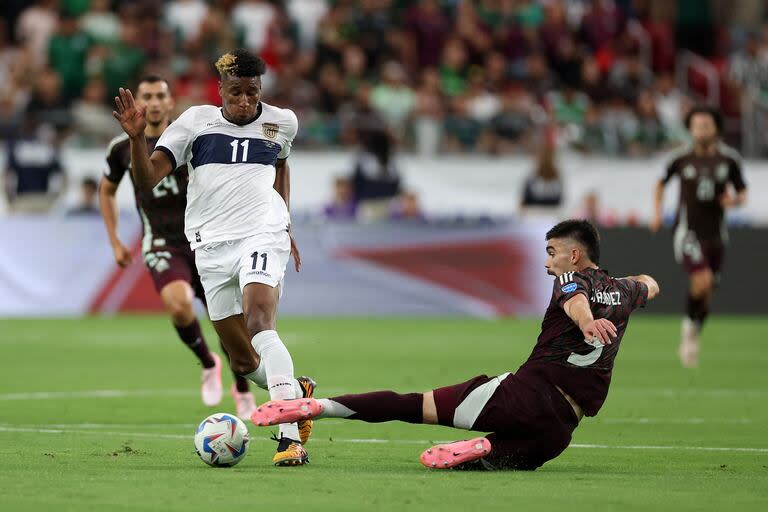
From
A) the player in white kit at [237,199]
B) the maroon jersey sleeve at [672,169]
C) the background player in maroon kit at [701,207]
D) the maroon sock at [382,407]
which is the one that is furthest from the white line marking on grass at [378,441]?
the maroon jersey sleeve at [672,169]

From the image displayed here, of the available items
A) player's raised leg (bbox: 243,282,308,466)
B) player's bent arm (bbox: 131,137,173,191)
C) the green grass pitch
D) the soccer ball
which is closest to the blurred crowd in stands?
the green grass pitch

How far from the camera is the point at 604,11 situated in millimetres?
28109

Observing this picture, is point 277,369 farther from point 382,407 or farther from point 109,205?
point 109,205

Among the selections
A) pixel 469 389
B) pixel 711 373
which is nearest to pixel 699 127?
pixel 711 373

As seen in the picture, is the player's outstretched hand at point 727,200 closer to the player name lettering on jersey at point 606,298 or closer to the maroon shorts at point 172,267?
the maroon shorts at point 172,267

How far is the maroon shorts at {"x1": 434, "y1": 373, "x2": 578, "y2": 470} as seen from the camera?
7.85m

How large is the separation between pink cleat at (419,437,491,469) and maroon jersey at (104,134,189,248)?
4.22 meters

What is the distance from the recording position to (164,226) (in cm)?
1148

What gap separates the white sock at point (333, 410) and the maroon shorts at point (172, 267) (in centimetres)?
380

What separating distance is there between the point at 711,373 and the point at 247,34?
12459 mm

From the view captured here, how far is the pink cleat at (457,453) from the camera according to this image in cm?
777

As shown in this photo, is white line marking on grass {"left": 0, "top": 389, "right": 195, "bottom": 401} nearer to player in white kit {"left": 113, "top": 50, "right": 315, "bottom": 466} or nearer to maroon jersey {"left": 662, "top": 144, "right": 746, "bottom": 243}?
player in white kit {"left": 113, "top": 50, "right": 315, "bottom": 466}

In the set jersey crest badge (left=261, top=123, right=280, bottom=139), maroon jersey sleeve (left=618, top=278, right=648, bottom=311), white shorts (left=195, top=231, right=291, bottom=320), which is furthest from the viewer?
jersey crest badge (left=261, top=123, right=280, bottom=139)

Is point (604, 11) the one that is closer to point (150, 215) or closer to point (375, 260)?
point (375, 260)
